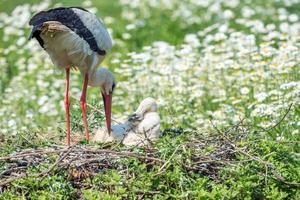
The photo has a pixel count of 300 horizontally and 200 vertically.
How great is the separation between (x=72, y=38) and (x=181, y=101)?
2104 mm

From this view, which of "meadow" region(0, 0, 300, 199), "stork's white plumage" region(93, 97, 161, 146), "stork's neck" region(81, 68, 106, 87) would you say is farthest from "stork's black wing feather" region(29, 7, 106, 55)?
"meadow" region(0, 0, 300, 199)

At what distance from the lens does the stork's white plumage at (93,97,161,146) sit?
25.4 feet

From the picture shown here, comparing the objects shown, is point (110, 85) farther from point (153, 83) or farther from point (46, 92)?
point (46, 92)

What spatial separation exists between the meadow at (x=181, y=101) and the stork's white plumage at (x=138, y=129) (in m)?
0.20

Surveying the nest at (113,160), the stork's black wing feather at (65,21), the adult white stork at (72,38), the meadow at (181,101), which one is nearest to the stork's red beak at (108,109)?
the adult white stork at (72,38)

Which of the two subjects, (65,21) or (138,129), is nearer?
(65,21)

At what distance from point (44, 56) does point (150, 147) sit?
5269 millimetres

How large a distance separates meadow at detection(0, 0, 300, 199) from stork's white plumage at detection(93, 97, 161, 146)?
203 millimetres

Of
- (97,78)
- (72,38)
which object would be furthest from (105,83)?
(72,38)

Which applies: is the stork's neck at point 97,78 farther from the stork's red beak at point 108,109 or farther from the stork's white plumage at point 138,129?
the stork's white plumage at point 138,129

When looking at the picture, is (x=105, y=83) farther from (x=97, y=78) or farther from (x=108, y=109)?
(x=108, y=109)

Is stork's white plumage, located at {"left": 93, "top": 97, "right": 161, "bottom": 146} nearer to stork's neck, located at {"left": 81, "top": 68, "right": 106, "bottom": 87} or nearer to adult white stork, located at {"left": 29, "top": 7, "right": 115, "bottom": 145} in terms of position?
adult white stork, located at {"left": 29, "top": 7, "right": 115, "bottom": 145}

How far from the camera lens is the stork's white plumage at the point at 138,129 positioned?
25.4 ft

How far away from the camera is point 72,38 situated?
25.3 feet
